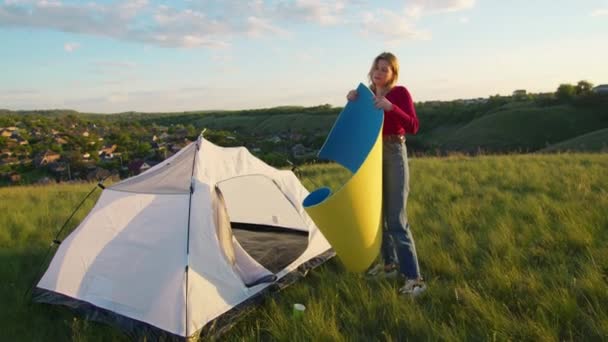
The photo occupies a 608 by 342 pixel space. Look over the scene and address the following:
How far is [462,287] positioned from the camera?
3145 millimetres

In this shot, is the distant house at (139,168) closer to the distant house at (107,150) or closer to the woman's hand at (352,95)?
the woman's hand at (352,95)

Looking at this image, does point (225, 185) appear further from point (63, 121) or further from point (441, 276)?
point (63, 121)

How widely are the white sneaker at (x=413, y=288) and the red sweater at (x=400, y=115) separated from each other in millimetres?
1129

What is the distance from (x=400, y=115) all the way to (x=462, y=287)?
1.37 meters

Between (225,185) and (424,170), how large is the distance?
4.84 m

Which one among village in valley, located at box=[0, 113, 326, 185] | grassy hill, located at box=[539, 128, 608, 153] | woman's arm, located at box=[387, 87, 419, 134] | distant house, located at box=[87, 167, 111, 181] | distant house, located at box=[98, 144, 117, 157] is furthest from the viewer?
distant house, located at box=[98, 144, 117, 157]

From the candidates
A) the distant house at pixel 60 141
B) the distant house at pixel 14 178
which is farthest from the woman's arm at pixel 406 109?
the distant house at pixel 60 141

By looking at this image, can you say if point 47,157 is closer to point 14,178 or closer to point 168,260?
point 14,178

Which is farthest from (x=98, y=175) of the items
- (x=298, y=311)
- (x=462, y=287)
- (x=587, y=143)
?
(x=587, y=143)

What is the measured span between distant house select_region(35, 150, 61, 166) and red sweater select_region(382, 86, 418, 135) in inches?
1001

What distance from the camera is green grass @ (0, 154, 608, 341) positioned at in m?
2.60

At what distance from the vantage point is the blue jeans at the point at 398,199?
3156 millimetres

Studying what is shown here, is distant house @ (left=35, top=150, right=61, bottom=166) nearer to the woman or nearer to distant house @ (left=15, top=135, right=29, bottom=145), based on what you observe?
distant house @ (left=15, top=135, right=29, bottom=145)

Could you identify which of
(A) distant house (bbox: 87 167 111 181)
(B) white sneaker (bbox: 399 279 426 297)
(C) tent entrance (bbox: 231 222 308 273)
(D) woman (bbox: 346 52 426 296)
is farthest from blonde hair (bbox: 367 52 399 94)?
(A) distant house (bbox: 87 167 111 181)
